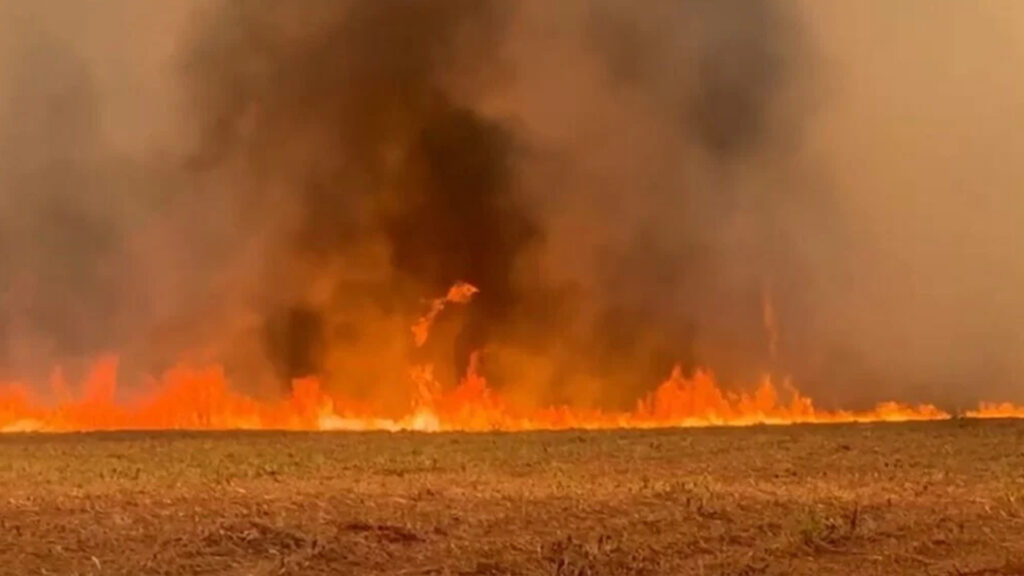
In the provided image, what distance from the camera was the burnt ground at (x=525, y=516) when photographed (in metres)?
13.2

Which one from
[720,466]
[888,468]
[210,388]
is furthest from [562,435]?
[210,388]

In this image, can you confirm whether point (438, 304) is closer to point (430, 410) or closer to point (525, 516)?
point (430, 410)

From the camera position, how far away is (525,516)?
14844mm

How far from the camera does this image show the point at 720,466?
21.8 meters

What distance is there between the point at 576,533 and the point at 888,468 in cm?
887

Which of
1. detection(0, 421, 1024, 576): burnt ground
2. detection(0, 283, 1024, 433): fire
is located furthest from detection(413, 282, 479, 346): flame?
detection(0, 421, 1024, 576): burnt ground

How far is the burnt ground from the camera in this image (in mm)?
13195

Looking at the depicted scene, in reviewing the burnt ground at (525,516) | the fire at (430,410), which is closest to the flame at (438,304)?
the fire at (430,410)

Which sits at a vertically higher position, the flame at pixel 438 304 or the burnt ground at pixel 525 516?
the flame at pixel 438 304

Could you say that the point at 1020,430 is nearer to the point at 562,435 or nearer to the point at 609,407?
the point at 562,435

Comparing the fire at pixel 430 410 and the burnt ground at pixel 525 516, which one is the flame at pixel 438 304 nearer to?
the fire at pixel 430 410

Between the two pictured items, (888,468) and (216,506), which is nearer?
(216,506)

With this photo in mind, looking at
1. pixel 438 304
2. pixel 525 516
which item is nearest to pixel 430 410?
pixel 438 304

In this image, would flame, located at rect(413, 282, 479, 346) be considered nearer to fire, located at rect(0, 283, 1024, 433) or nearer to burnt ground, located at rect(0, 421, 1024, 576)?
fire, located at rect(0, 283, 1024, 433)
